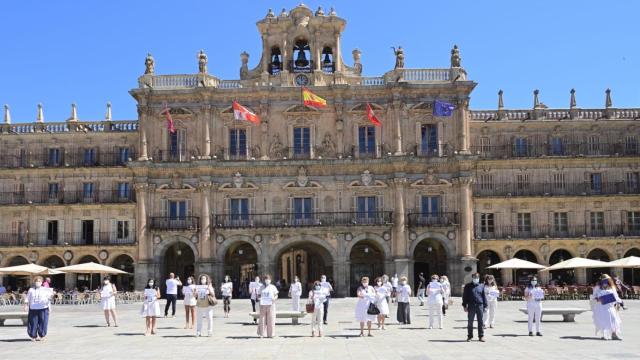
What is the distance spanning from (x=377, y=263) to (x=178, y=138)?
54.2 feet

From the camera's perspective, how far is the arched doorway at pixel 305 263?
5984cm

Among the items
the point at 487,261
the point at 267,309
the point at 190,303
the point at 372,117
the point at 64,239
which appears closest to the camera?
the point at 267,309

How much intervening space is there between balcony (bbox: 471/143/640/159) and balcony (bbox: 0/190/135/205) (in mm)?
25592

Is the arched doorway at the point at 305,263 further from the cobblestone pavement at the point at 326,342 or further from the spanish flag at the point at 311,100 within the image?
the cobblestone pavement at the point at 326,342

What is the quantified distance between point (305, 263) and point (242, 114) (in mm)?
18792

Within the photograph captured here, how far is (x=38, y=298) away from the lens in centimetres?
2391

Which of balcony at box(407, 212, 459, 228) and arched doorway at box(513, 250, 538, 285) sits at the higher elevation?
A: balcony at box(407, 212, 459, 228)

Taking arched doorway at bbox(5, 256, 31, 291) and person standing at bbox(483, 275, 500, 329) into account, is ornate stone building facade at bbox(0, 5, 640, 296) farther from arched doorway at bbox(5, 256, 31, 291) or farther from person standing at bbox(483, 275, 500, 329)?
person standing at bbox(483, 275, 500, 329)

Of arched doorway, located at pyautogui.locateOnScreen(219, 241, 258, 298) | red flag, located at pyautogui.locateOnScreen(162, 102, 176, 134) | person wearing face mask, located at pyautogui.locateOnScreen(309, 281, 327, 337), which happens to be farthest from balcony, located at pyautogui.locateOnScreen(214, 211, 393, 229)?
person wearing face mask, located at pyautogui.locateOnScreen(309, 281, 327, 337)

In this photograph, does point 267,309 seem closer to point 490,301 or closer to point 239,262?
point 490,301

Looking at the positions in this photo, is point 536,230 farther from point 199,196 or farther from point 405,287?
point 405,287

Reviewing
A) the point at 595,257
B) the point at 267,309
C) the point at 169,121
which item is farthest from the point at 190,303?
the point at 595,257

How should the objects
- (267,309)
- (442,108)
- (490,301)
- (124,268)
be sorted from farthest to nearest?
(124,268), (442,108), (490,301), (267,309)

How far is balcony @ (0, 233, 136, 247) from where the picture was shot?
197 feet
